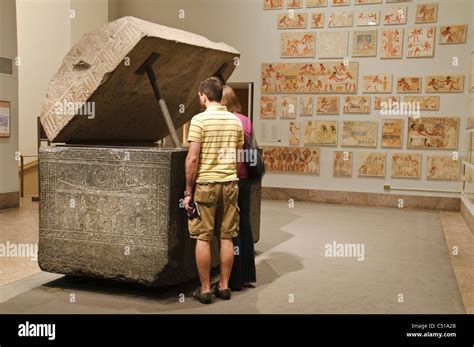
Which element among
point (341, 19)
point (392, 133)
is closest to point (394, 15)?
point (341, 19)

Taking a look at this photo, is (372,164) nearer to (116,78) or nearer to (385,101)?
(385,101)

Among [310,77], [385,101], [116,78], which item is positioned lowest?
[116,78]

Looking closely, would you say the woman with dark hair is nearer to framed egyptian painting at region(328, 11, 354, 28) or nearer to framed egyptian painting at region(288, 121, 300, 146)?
framed egyptian painting at region(288, 121, 300, 146)

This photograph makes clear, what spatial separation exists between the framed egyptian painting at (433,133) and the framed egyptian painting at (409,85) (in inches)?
20.3

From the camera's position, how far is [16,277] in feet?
15.4

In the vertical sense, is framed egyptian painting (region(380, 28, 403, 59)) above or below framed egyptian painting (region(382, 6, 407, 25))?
below

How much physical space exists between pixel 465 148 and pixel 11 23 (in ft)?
25.8

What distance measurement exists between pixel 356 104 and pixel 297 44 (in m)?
1.64

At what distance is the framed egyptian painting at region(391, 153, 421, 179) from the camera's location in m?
9.63

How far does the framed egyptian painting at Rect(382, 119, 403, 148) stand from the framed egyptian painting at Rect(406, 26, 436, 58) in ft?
4.03

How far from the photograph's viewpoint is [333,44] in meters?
10.0
